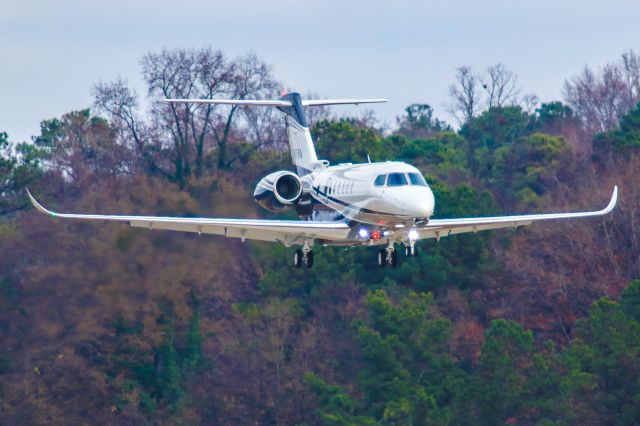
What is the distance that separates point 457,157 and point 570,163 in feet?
32.7

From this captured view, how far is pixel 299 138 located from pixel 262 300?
79.8 feet

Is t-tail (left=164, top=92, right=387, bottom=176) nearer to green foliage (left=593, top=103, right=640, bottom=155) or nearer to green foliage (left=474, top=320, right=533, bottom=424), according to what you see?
green foliage (left=474, top=320, right=533, bottom=424)

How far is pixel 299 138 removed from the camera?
4875cm

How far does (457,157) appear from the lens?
3856 inches

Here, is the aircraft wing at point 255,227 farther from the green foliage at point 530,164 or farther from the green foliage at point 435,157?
the green foliage at point 530,164

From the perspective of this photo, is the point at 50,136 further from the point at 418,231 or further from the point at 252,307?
the point at 418,231

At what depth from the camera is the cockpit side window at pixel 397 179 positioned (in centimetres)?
4059

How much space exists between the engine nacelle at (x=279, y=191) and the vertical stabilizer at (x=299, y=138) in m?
2.98

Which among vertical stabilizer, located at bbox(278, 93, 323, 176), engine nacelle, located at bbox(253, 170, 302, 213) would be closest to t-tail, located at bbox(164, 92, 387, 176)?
vertical stabilizer, located at bbox(278, 93, 323, 176)

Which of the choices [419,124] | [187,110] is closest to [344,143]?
[187,110]

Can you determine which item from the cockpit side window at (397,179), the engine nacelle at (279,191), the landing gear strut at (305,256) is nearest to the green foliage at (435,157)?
the engine nacelle at (279,191)

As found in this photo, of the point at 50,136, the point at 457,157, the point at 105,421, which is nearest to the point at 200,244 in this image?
the point at 105,421

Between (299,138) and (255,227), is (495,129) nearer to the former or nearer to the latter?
(299,138)

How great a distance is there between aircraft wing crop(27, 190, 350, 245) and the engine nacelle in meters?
0.92
